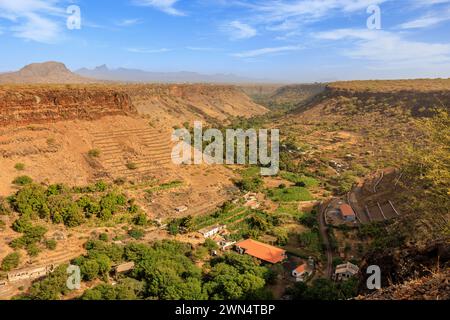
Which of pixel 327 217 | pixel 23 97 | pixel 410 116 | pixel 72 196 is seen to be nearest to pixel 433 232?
pixel 327 217

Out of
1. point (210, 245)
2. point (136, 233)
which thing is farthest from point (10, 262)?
point (210, 245)

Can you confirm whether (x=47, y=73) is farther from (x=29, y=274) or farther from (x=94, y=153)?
(x=29, y=274)

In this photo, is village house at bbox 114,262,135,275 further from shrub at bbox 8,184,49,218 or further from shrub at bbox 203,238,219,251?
shrub at bbox 8,184,49,218

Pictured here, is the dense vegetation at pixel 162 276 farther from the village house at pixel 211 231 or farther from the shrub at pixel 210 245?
the village house at pixel 211 231

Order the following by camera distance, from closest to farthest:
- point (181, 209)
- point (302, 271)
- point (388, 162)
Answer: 1. point (302, 271)
2. point (181, 209)
3. point (388, 162)

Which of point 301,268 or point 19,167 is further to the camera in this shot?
point 19,167
